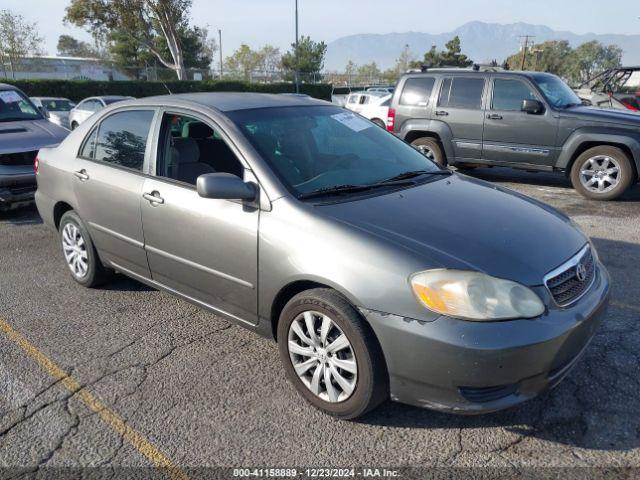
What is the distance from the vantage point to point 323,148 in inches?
139

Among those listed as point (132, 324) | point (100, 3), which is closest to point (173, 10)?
point (100, 3)

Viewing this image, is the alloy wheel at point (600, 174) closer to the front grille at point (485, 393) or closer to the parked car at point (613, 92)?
the parked car at point (613, 92)

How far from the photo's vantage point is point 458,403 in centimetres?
242

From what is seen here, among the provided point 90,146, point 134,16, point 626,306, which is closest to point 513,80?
point 626,306

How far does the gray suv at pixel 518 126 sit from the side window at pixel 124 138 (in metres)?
6.02

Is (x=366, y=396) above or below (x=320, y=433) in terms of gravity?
above

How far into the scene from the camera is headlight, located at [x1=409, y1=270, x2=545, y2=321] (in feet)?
7.76

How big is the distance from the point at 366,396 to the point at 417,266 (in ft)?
2.29

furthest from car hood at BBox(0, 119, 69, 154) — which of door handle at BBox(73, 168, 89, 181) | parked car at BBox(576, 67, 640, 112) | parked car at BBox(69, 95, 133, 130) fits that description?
parked car at BBox(576, 67, 640, 112)

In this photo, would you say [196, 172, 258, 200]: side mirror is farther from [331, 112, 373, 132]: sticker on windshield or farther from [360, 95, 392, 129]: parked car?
[360, 95, 392, 129]: parked car

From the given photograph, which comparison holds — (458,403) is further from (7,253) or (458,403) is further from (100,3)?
(100,3)

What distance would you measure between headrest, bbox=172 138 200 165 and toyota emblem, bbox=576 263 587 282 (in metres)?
2.61

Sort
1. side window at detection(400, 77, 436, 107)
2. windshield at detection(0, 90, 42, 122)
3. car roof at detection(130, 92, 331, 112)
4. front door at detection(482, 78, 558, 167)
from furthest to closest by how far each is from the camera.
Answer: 1. side window at detection(400, 77, 436, 107)
2. front door at detection(482, 78, 558, 167)
3. windshield at detection(0, 90, 42, 122)
4. car roof at detection(130, 92, 331, 112)

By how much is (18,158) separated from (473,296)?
665 centimetres
